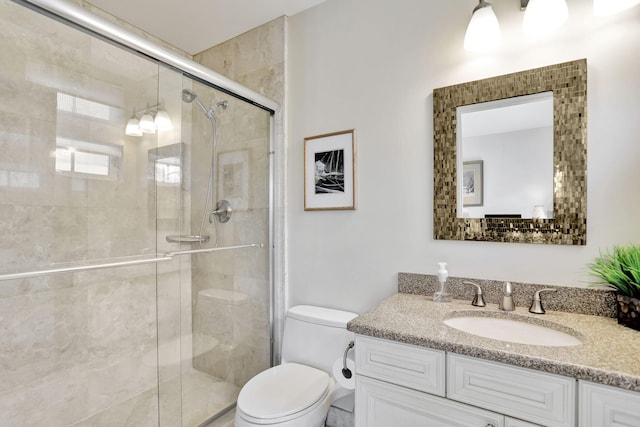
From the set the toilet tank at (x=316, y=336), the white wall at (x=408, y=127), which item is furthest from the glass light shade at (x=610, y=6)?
the toilet tank at (x=316, y=336)

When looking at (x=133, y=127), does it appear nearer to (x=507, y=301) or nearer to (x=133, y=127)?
(x=133, y=127)

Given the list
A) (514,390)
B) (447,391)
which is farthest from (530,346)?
(447,391)

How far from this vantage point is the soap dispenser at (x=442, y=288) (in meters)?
1.39

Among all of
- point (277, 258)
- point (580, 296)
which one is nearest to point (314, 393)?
point (277, 258)

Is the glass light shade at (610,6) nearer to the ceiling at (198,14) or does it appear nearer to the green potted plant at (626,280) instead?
the green potted plant at (626,280)

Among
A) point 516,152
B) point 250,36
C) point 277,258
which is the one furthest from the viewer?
point 250,36

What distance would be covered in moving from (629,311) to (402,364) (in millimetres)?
758

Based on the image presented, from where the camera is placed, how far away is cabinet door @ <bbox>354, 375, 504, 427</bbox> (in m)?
0.93

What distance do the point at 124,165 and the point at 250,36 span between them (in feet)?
4.27

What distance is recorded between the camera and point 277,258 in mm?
1994

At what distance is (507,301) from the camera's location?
1.26 m

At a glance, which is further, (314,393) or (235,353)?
(235,353)

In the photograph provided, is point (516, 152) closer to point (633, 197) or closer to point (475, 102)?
point (475, 102)

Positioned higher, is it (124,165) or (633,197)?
(124,165)
